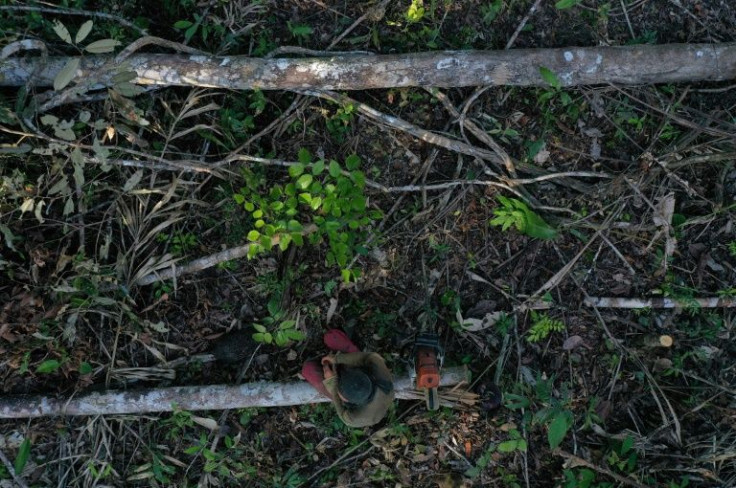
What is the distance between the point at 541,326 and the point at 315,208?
65.8 inches

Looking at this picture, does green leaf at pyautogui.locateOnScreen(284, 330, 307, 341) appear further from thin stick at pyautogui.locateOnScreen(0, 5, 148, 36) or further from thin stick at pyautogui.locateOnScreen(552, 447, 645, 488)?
thin stick at pyautogui.locateOnScreen(0, 5, 148, 36)

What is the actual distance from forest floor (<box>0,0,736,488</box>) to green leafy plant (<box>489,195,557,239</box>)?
16 millimetres

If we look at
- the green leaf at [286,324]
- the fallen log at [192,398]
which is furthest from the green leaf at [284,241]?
the fallen log at [192,398]

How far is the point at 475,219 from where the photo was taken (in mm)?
3711

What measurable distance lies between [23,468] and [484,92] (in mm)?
3755

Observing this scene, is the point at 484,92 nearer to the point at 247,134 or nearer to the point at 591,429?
the point at 247,134

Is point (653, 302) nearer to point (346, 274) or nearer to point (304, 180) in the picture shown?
point (346, 274)

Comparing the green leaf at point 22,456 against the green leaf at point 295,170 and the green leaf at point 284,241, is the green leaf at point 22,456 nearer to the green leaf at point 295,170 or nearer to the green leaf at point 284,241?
the green leaf at point 284,241

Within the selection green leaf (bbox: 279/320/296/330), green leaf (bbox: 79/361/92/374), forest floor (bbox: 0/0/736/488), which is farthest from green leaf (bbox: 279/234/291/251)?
green leaf (bbox: 79/361/92/374)

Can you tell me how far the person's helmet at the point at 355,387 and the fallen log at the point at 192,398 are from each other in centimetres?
40

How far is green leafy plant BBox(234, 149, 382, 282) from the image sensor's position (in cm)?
320

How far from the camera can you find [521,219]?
356cm

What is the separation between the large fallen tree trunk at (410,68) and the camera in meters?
3.33

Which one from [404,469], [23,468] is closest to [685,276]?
[404,469]
